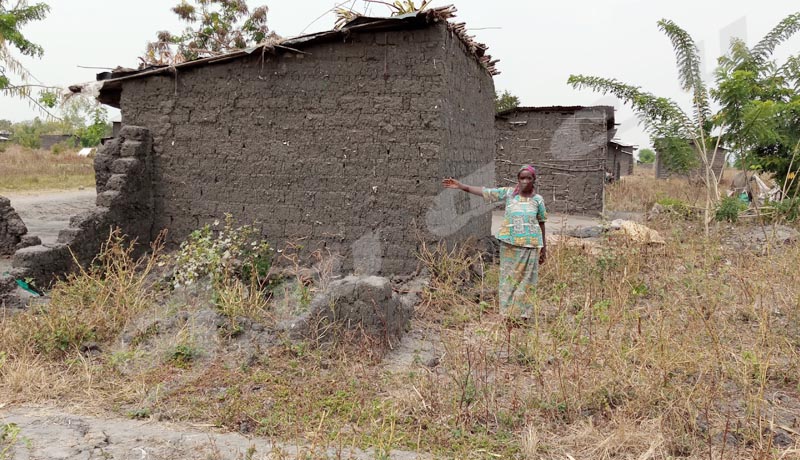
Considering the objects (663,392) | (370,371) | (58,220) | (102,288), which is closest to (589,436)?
(663,392)

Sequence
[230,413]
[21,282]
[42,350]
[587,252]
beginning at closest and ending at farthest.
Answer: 1. [230,413]
2. [42,350]
3. [21,282]
4. [587,252]

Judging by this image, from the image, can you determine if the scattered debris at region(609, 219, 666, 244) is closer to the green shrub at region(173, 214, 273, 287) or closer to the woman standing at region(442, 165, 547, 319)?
the woman standing at region(442, 165, 547, 319)

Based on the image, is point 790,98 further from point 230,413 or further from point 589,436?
point 230,413

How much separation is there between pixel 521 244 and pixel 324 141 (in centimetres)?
242

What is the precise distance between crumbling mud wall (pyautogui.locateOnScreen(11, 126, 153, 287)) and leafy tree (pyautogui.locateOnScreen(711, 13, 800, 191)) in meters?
7.95

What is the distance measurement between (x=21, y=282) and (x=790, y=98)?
12.2m

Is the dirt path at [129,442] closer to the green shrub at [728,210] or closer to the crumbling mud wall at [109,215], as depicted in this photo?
the crumbling mud wall at [109,215]

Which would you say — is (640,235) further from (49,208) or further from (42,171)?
(42,171)

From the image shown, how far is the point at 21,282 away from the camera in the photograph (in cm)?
558

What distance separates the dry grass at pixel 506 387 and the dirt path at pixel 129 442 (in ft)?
0.33

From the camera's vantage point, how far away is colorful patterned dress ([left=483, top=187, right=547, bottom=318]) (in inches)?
194

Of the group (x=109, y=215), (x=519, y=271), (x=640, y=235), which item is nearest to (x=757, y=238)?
(x=640, y=235)

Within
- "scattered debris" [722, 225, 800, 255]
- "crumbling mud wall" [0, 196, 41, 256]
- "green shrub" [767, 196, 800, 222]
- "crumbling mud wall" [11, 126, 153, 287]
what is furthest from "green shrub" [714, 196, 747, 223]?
"crumbling mud wall" [0, 196, 41, 256]

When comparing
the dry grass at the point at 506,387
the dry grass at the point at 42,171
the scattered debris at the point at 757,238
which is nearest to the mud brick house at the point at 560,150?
the scattered debris at the point at 757,238
